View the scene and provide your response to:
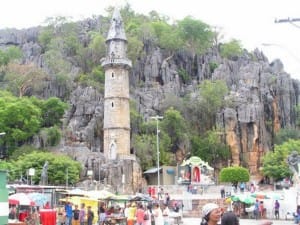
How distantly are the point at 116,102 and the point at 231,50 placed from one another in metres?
29.2

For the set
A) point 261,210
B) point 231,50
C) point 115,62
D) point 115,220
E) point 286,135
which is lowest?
point 115,220

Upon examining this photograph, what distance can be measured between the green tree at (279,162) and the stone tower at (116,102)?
51.0ft

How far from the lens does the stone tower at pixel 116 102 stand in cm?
5878

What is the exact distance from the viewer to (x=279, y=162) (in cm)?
6034

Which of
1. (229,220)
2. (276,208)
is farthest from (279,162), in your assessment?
(229,220)

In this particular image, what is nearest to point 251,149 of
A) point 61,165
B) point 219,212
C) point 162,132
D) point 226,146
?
point 226,146

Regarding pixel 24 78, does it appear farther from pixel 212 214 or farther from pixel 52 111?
pixel 212 214

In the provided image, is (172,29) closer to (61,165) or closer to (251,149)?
(251,149)

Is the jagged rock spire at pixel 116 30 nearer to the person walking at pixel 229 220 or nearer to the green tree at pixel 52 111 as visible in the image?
the green tree at pixel 52 111

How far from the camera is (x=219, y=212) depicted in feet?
22.5

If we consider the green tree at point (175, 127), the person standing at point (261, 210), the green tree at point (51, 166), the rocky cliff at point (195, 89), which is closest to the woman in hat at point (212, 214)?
the person standing at point (261, 210)

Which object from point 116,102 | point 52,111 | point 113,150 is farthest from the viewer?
point 52,111

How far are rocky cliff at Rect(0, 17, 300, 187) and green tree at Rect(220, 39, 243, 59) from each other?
1.08 metres

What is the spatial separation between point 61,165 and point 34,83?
21.6 m
